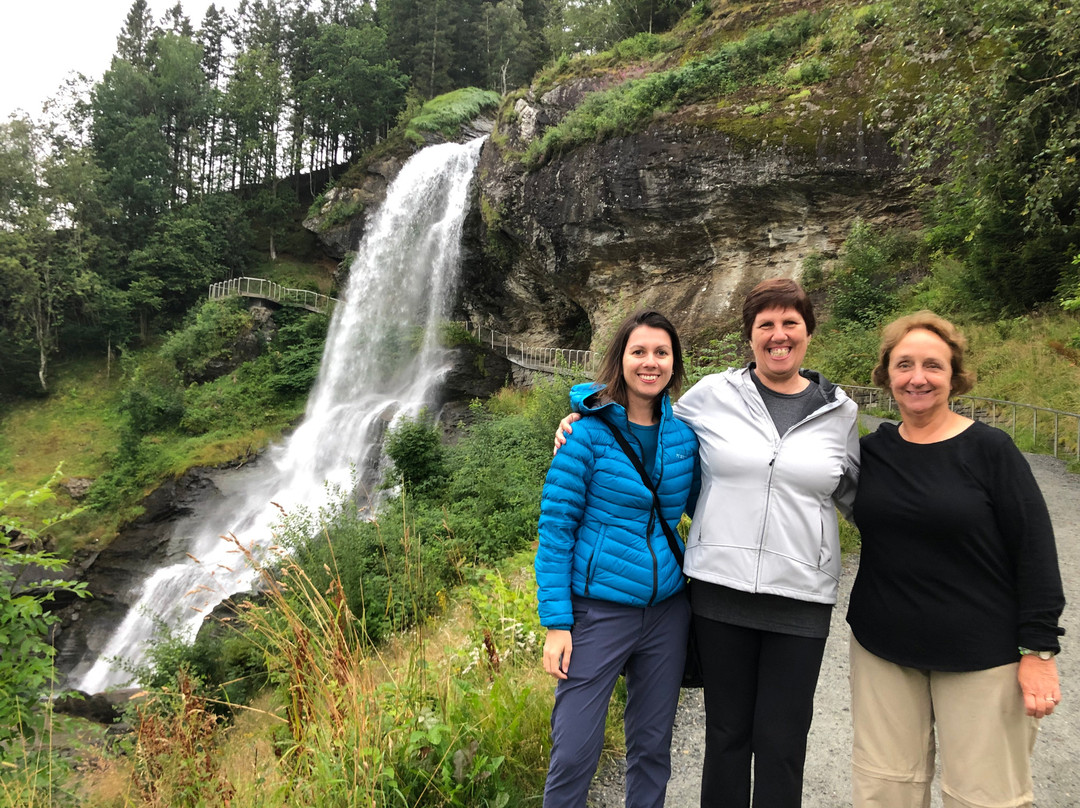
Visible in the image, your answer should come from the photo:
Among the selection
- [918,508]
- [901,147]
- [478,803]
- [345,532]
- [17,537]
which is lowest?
[17,537]

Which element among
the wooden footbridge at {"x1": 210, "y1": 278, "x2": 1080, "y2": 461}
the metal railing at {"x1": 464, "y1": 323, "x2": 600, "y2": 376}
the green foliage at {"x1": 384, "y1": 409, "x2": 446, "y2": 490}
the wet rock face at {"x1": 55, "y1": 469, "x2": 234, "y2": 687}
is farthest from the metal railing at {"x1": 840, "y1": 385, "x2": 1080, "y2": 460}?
the wet rock face at {"x1": 55, "y1": 469, "x2": 234, "y2": 687}

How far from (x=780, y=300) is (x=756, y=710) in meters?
1.40

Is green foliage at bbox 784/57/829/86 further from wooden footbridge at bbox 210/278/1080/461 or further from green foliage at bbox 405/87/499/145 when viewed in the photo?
green foliage at bbox 405/87/499/145

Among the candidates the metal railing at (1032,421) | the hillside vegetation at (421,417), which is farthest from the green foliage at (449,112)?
the metal railing at (1032,421)

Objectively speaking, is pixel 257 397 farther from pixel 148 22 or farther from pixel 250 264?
pixel 148 22

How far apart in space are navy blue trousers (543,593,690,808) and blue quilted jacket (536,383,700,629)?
0.29ft

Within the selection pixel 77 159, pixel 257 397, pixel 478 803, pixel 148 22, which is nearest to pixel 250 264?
pixel 77 159

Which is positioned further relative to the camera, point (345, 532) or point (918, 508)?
point (345, 532)

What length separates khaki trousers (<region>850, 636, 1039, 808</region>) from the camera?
1714 mm

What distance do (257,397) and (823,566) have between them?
24770mm

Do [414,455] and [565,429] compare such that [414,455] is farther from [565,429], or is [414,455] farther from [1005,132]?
[1005,132]

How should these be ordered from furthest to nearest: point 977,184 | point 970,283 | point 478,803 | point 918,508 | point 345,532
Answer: point 970,283 < point 977,184 < point 345,532 < point 478,803 < point 918,508

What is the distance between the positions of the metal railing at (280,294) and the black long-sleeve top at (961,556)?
27.1 metres

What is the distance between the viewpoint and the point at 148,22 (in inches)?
1619
